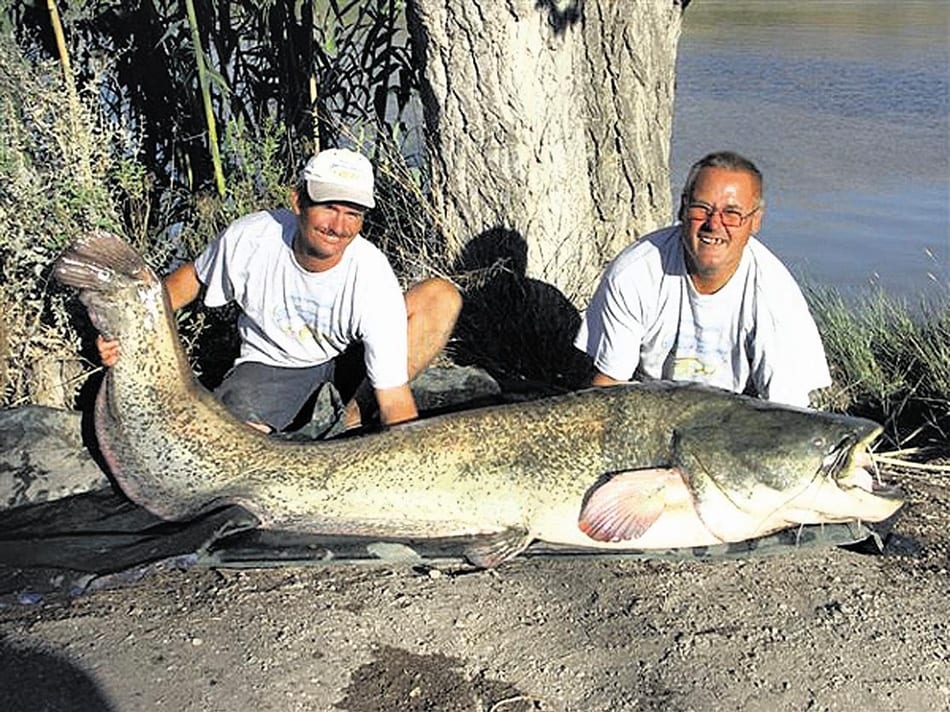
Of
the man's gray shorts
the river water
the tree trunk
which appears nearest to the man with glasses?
the man's gray shorts

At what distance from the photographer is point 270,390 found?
4.79 m

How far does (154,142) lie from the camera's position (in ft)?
22.9

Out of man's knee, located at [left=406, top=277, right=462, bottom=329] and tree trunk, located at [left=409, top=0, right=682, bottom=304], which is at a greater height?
tree trunk, located at [left=409, top=0, right=682, bottom=304]

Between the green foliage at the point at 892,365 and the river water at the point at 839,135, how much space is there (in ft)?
1.79

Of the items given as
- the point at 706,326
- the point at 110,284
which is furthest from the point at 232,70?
the point at 706,326

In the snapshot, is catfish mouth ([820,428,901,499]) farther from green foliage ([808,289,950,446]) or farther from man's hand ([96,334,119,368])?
man's hand ([96,334,119,368])

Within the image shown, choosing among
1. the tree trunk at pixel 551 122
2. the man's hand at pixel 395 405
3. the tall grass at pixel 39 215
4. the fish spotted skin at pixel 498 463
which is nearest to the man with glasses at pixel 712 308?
the fish spotted skin at pixel 498 463

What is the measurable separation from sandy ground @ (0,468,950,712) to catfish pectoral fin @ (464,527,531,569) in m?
0.10

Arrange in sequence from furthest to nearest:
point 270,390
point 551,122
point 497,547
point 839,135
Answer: point 839,135, point 551,122, point 270,390, point 497,547

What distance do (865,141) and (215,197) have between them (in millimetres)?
7680

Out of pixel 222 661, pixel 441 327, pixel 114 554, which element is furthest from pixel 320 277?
pixel 222 661

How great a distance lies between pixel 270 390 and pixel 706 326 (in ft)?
5.74

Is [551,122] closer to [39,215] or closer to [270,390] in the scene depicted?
[270,390]

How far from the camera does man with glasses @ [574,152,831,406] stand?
162 inches
